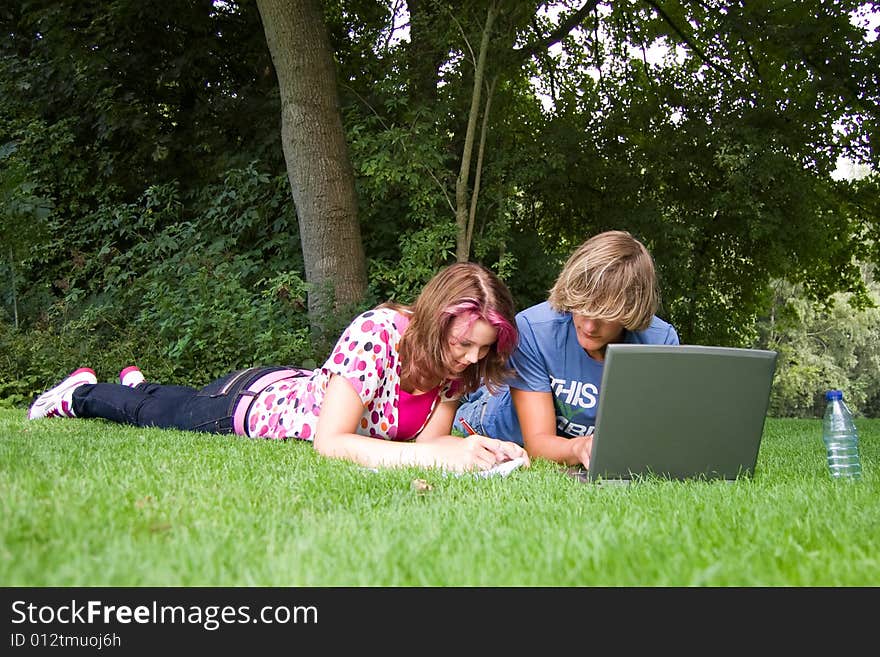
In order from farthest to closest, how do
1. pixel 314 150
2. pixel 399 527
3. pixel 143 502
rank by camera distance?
A: 1. pixel 314 150
2. pixel 143 502
3. pixel 399 527

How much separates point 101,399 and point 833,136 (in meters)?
11.1

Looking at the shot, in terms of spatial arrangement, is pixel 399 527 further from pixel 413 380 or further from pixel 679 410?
pixel 413 380

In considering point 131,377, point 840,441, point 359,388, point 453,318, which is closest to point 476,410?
point 359,388

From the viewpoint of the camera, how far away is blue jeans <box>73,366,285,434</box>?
475 centimetres

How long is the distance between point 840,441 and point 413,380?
1962 mm

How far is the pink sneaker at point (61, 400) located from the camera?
215 inches

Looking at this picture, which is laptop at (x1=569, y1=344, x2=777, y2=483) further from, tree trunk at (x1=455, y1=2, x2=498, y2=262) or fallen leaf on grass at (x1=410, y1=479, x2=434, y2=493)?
tree trunk at (x1=455, y1=2, x2=498, y2=262)

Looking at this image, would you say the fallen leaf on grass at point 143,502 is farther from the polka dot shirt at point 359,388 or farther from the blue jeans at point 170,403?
the blue jeans at point 170,403

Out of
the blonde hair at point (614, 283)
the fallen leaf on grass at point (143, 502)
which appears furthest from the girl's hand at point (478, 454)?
the fallen leaf on grass at point (143, 502)

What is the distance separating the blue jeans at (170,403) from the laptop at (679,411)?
2224 mm

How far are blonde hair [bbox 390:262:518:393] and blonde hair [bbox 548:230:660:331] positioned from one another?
0.30 metres

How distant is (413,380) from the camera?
3.79 m
